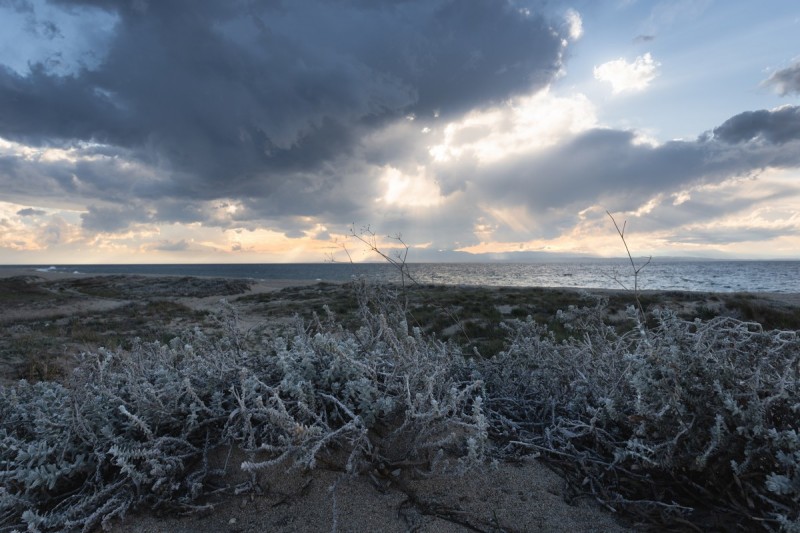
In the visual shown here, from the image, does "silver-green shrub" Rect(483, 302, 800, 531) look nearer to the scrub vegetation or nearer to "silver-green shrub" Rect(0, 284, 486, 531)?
the scrub vegetation

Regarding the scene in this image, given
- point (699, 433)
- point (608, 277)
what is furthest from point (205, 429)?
point (608, 277)

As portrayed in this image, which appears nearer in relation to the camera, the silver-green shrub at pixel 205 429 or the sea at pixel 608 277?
the silver-green shrub at pixel 205 429

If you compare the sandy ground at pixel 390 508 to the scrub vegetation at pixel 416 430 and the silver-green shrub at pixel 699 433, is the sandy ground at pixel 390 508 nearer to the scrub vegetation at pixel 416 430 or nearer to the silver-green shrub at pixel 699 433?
the scrub vegetation at pixel 416 430

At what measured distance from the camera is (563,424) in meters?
3.01

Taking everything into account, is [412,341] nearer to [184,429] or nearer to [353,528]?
[353,528]

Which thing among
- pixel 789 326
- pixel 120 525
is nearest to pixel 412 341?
pixel 120 525

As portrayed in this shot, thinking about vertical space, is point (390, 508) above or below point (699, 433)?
below

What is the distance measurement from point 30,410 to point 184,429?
154 centimetres

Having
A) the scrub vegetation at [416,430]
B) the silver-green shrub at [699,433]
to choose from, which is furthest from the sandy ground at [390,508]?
the silver-green shrub at [699,433]

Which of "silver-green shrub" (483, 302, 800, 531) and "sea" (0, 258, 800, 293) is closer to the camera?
"silver-green shrub" (483, 302, 800, 531)

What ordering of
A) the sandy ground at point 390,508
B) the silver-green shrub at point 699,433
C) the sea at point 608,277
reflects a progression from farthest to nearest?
the sea at point 608,277 < the sandy ground at point 390,508 < the silver-green shrub at point 699,433

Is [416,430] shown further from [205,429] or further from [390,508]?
[205,429]

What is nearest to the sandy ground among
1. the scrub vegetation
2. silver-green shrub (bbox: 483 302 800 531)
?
the scrub vegetation

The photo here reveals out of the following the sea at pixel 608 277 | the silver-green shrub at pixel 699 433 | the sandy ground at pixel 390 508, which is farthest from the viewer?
the sea at pixel 608 277
